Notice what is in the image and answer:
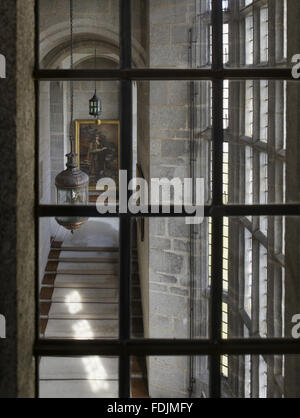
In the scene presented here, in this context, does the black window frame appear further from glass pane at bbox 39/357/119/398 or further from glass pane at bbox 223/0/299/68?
glass pane at bbox 39/357/119/398

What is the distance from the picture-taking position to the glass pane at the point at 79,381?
7.88 feet

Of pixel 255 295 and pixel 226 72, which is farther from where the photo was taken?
pixel 255 295

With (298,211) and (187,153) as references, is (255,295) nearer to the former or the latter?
(298,211)

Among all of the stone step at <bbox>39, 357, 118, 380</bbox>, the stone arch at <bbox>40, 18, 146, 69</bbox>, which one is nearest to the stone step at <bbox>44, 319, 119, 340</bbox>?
the stone step at <bbox>39, 357, 118, 380</bbox>

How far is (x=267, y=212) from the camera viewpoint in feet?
3.16

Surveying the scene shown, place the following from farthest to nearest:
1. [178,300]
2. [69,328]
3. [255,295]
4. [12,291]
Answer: [178,300] → [69,328] → [255,295] → [12,291]

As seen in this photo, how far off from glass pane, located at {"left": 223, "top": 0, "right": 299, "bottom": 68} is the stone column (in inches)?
37.5

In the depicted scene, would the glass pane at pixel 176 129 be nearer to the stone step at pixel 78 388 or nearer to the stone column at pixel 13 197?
the stone step at pixel 78 388

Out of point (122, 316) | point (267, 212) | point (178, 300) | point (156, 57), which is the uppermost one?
point (156, 57)

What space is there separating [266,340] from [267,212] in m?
0.21

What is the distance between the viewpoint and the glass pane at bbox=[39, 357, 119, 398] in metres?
2.40

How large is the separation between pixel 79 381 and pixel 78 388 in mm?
142

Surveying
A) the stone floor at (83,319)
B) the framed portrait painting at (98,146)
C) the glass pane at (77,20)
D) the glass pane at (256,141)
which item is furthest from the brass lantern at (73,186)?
the framed portrait painting at (98,146)
